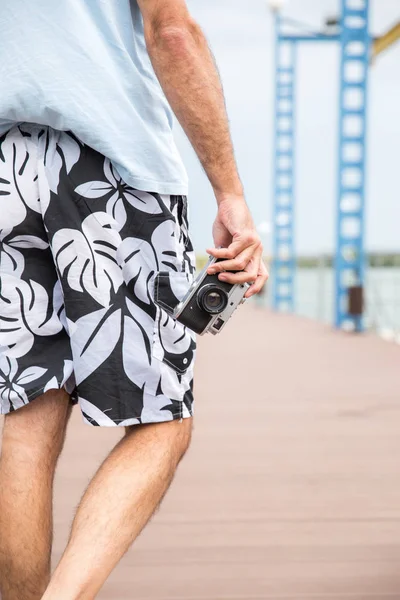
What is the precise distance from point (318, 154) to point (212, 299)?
617 inches

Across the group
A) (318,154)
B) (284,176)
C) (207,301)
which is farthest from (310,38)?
(207,301)

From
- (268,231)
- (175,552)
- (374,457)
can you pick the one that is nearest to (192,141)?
(175,552)

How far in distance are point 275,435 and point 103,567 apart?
219 cm

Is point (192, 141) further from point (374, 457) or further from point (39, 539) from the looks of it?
point (374, 457)

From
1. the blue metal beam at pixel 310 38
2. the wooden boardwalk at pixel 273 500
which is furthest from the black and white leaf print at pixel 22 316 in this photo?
the blue metal beam at pixel 310 38

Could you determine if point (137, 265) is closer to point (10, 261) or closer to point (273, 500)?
point (10, 261)

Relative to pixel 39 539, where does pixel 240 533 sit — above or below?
below

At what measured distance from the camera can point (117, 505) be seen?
101 cm

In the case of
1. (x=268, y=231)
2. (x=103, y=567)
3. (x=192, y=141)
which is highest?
(x=192, y=141)

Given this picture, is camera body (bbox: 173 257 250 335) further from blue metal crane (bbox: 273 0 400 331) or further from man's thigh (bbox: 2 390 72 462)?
blue metal crane (bbox: 273 0 400 331)

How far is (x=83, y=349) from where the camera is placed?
3.44 feet

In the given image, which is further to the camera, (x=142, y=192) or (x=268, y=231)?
(x=268, y=231)

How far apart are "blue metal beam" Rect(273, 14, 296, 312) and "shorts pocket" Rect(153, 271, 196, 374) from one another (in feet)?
40.2

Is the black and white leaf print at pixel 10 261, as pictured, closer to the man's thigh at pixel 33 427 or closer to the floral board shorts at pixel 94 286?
the floral board shorts at pixel 94 286
